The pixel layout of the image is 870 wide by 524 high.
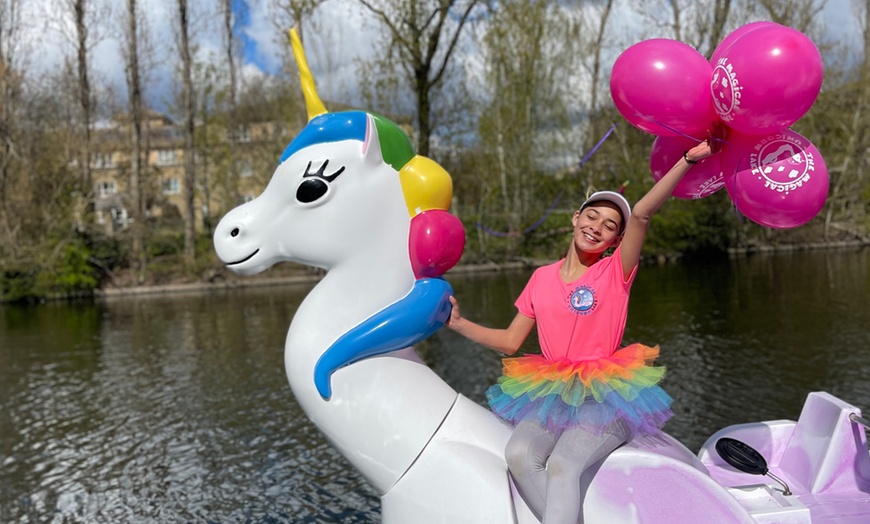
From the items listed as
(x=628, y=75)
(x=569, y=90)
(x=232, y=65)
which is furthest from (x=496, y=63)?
(x=628, y=75)

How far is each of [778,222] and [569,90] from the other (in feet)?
72.5

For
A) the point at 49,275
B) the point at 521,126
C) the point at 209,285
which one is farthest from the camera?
the point at 521,126

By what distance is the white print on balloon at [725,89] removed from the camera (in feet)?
7.04

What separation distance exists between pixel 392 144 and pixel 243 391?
18.8 feet

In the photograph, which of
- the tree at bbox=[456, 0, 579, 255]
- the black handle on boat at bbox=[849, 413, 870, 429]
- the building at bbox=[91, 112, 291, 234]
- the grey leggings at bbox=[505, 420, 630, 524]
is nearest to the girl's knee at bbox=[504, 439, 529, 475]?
the grey leggings at bbox=[505, 420, 630, 524]

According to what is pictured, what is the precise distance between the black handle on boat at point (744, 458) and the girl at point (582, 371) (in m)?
0.62

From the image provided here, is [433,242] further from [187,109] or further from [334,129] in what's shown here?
[187,109]

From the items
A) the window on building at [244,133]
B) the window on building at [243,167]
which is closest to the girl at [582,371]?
the window on building at [243,167]

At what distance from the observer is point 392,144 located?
2371mm

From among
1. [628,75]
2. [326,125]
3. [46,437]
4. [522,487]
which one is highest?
[628,75]

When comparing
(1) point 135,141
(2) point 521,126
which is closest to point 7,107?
(1) point 135,141

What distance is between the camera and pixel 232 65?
2678 cm

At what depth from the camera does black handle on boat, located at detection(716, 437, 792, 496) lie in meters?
2.60

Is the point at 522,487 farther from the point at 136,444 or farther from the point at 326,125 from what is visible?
the point at 136,444
